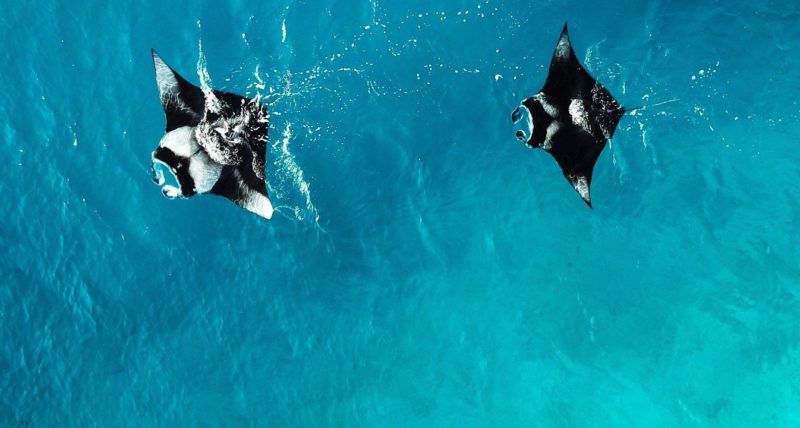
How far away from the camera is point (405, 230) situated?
310 inches

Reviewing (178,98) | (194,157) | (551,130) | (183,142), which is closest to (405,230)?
(551,130)

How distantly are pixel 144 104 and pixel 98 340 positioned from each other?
356 cm

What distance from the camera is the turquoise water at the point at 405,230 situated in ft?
24.6

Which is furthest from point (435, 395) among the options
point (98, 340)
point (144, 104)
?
point (144, 104)

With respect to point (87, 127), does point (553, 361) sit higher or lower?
lower

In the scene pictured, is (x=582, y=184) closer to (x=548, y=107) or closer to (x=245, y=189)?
(x=548, y=107)

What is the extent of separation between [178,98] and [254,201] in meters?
1.46

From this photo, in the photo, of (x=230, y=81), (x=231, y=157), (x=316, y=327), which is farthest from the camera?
(x=316, y=327)

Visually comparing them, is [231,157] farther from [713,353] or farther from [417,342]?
[713,353]

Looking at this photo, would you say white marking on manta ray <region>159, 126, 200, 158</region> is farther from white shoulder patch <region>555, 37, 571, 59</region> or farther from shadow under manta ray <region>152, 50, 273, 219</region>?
white shoulder patch <region>555, 37, 571, 59</region>

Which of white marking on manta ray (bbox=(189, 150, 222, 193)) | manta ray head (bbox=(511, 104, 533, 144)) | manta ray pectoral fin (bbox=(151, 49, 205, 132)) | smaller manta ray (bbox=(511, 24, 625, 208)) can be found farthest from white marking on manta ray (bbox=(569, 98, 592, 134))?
manta ray pectoral fin (bbox=(151, 49, 205, 132))

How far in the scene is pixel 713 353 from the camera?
26.9 feet

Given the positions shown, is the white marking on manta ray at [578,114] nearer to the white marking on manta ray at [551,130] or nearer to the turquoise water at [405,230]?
the white marking on manta ray at [551,130]

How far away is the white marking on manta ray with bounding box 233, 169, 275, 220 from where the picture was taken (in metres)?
6.20
